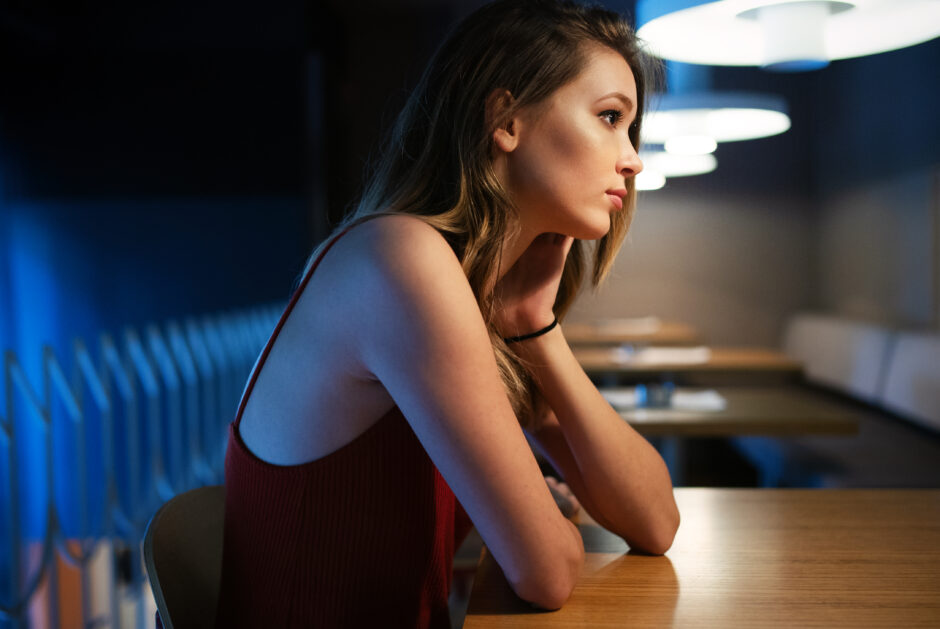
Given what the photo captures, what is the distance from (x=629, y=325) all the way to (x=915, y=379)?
263 cm

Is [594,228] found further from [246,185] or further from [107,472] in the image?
Result: [246,185]

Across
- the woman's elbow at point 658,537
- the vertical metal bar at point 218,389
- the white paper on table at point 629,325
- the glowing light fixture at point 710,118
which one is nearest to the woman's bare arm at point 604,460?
the woman's elbow at point 658,537

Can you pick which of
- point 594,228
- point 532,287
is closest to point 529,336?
point 532,287

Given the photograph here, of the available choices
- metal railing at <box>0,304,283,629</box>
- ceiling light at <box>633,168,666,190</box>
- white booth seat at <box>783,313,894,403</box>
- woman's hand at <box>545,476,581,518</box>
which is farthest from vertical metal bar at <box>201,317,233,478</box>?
white booth seat at <box>783,313,894,403</box>

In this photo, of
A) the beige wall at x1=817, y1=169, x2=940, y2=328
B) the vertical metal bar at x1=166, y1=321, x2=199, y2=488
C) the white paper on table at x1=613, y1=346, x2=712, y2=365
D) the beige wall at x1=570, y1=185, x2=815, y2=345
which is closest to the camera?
the vertical metal bar at x1=166, y1=321, x2=199, y2=488

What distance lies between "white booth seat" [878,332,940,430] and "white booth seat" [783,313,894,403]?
139 millimetres

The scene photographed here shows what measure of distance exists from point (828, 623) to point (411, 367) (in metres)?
0.45

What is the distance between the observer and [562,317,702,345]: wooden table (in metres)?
4.91

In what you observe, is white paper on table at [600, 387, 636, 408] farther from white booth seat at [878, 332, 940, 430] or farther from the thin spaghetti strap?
the thin spaghetti strap

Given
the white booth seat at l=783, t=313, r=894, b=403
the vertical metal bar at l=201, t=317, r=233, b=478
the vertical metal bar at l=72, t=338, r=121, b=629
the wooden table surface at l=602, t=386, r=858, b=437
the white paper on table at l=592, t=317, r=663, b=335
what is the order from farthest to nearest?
1. the white paper on table at l=592, t=317, r=663, b=335
2. the white booth seat at l=783, t=313, r=894, b=403
3. the vertical metal bar at l=201, t=317, r=233, b=478
4. the wooden table surface at l=602, t=386, r=858, b=437
5. the vertical metal bar at l=72, t=338, r=121, b=629

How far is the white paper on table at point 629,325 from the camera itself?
541 cm

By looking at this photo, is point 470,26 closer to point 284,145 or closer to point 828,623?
point 828,623

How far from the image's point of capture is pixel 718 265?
620 cm

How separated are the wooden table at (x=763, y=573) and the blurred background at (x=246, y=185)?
182 inches
